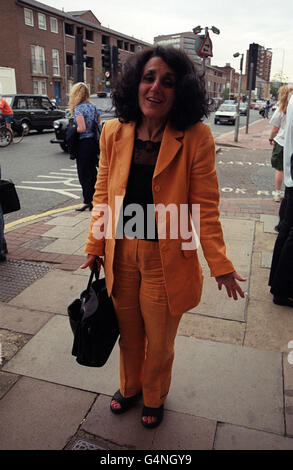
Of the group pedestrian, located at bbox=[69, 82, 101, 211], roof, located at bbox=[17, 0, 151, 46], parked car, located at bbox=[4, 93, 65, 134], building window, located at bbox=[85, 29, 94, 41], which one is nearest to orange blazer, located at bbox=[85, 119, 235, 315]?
pedestrian, located at bbox=[69, 82, 101, 211]

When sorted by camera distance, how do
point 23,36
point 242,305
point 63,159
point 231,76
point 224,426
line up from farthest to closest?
point 231,76, point 23,36, point 63,159, point 242,305, point 224,426

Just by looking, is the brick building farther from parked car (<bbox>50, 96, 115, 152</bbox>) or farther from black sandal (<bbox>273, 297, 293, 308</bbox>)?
black sandal (<bbox>273, 297, 293, 308</bbox>)

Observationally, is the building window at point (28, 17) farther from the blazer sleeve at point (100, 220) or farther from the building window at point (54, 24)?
the blazer sleeve at point (100, 220)

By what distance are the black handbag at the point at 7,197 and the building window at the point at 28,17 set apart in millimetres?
38141

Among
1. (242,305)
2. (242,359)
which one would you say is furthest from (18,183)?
(242,359)

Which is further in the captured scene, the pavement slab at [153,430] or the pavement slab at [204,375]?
the pavement slab at [204,375]

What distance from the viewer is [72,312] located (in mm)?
1979

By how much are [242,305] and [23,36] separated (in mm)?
39511

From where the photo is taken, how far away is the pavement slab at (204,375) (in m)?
2.20

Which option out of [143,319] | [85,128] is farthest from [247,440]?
[85,128]

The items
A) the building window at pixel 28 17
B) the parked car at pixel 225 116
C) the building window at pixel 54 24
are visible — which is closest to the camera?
the parked car at pixel 225 116

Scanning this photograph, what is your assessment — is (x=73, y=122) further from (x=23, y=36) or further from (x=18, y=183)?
(x=23, y=36)

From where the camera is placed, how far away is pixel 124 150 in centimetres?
185

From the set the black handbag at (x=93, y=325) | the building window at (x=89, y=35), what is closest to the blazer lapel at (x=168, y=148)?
the black handbag at (x=93, y=325)
